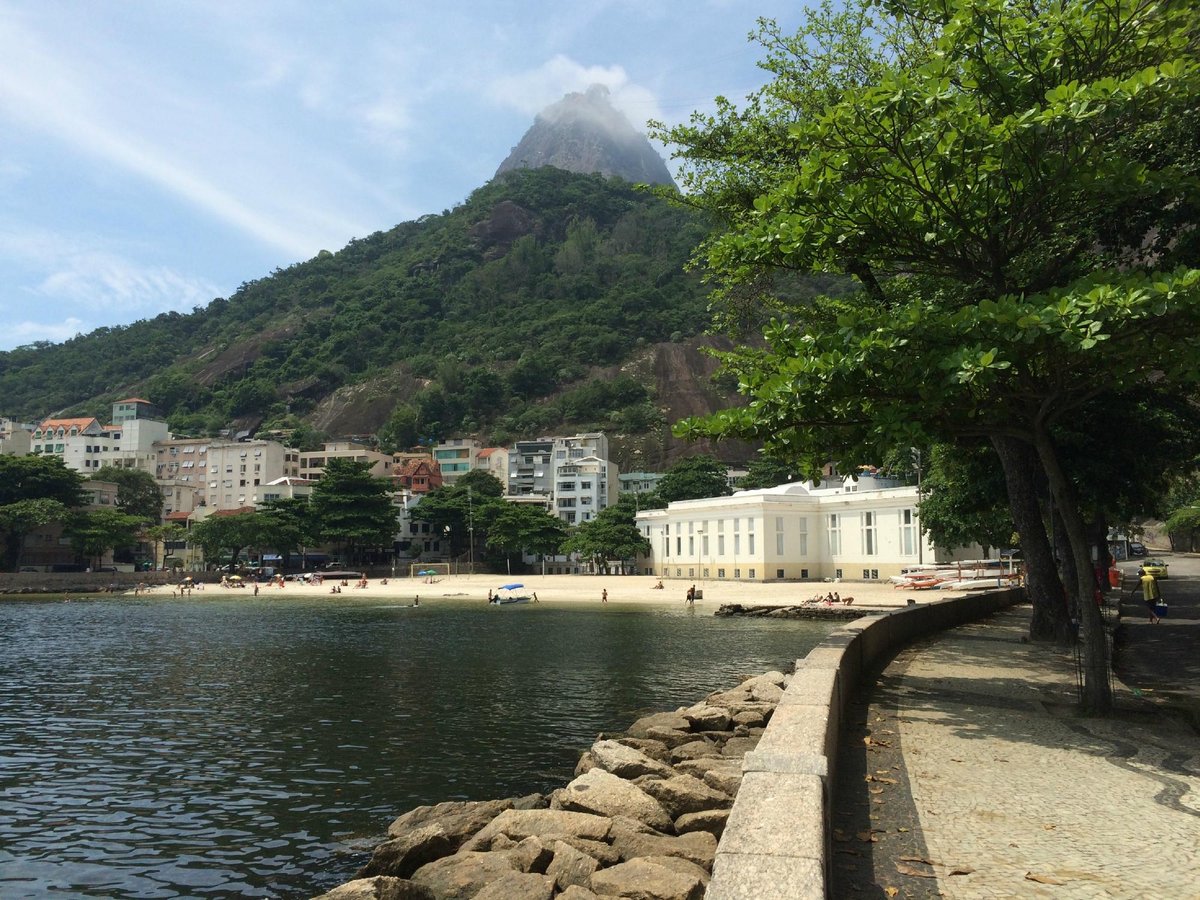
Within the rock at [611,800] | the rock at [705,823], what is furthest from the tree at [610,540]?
the rock at [705,823]

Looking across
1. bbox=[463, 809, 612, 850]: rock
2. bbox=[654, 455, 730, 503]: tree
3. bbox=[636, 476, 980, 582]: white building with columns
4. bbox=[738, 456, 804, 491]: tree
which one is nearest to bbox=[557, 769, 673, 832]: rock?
bbox=[463, 809, 612, 850]: rock

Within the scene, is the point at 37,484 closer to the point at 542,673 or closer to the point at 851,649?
the point at 542,673

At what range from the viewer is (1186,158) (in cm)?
1359

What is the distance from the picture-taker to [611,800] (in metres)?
9.27

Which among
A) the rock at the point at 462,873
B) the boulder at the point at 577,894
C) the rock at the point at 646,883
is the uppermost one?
the rock at the point at 646,883

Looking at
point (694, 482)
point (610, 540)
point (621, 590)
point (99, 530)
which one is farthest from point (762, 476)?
point (99, 530)

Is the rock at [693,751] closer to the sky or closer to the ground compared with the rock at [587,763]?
closer to the sky

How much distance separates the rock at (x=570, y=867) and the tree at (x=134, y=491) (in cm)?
12223

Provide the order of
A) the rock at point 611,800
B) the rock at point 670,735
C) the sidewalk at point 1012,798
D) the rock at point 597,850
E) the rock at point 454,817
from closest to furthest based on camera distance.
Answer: the sidewalk at point 1012,798
the rock at point 597,850
the rock at point 611,800
the rock at point 454,817
the rock at point 670,735

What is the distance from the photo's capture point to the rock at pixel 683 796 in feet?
29.8

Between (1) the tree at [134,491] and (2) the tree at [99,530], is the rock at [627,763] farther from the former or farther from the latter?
(1) the tree at [134,491]

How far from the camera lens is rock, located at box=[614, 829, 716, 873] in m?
7.57

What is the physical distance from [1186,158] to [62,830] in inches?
808

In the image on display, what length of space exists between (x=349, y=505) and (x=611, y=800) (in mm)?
96981
